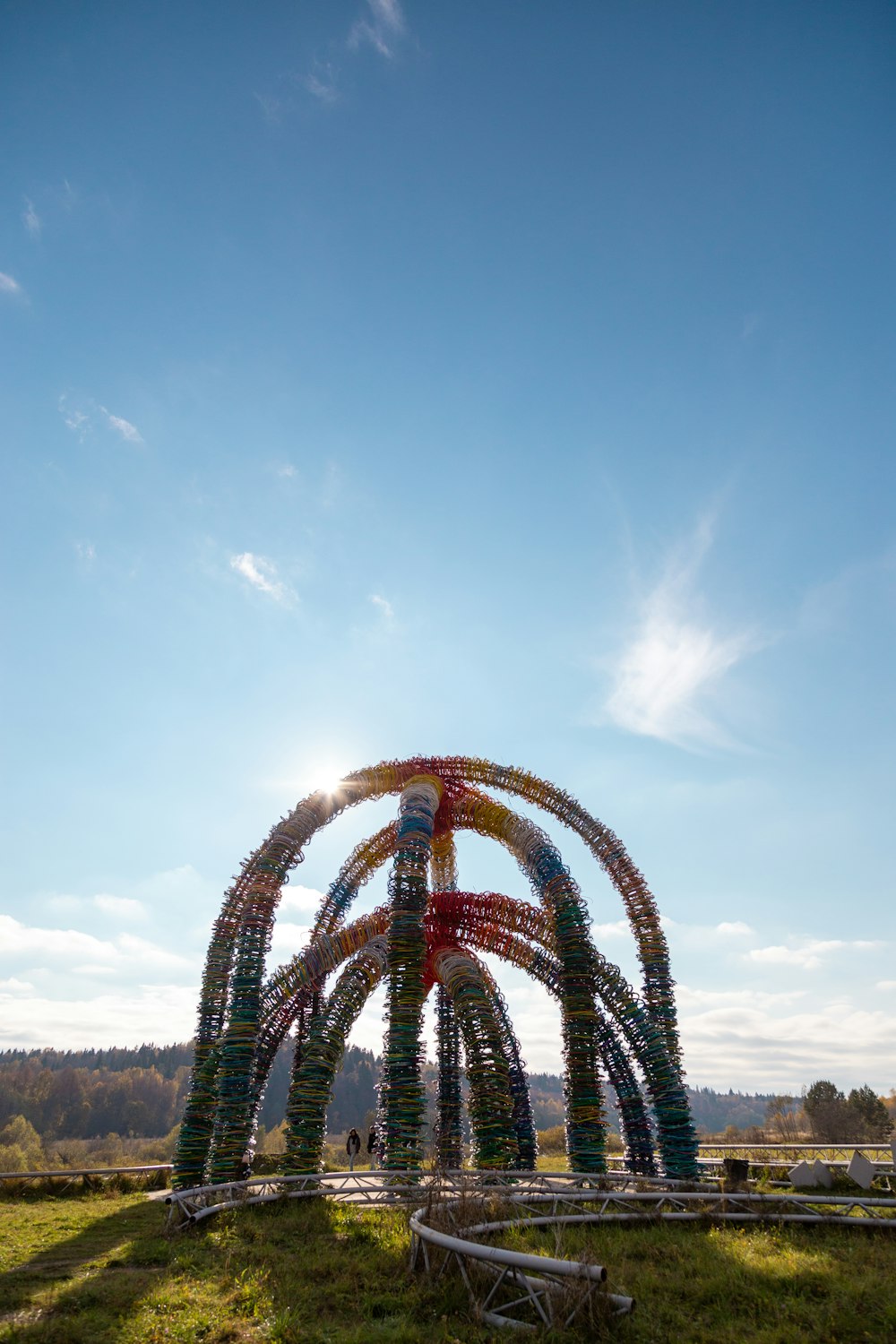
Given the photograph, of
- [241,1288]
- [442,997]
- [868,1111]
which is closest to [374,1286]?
[241,1288]

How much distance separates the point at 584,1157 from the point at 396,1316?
10170 mm

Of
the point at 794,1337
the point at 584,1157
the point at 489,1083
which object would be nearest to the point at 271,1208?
the point at 489,1083

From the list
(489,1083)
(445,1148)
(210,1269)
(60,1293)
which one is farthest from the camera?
(445,1148)

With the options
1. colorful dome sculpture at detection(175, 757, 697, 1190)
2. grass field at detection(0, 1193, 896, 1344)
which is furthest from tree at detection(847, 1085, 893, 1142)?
grass field at detection(0, 1193, 896, 1344)

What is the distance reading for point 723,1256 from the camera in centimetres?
1016

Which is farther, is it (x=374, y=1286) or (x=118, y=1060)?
(x=118, y=1060)

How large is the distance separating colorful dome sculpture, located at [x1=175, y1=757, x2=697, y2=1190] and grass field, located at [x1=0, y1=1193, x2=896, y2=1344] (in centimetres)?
370

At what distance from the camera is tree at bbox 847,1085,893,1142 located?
141 feet

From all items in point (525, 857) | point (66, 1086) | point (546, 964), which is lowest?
point (66, 1086)

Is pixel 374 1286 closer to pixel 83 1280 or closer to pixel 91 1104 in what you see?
pixel 83 1280

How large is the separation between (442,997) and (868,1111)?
37225 mm

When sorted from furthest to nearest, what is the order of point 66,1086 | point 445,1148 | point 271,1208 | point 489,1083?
point 66,1086 < point 445,1148 < point 489,1083 < point 271,1208

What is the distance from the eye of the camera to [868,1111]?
45.2 metres

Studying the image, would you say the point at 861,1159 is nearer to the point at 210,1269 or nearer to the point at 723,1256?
the point at 723,1256
